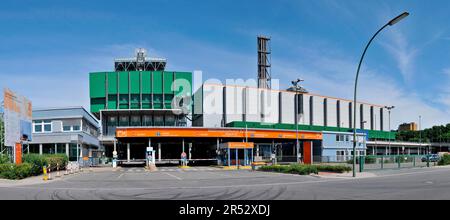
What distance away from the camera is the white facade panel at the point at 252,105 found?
3332 inches

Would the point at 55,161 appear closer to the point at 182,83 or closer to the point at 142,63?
the point at 182,83

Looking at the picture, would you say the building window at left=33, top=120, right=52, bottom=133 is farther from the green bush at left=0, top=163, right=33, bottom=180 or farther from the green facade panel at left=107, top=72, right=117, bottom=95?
the green bush at left=0, top=163, right=33, bottom=180

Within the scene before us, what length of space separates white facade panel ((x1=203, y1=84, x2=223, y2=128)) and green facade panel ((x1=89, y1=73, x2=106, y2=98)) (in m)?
19.9

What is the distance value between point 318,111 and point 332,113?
6284 mm

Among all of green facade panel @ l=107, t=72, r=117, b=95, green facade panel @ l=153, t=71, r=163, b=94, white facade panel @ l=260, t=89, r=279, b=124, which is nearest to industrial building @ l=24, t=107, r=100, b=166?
green facade panel @ l=107, t=72, r=117, b=95

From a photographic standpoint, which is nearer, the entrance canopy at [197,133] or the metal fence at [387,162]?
the metal fence at [387,162]

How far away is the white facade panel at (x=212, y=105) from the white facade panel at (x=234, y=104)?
1590 millimetres

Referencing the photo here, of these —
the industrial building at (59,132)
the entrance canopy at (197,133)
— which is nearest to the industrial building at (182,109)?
the entrance canopy at (197,133)

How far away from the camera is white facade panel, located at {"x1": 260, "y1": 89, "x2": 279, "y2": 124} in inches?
3460

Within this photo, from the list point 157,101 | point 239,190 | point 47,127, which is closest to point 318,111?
point 157,101

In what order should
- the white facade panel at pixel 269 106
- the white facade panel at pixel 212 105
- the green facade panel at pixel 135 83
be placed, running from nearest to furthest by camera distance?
the green facade panel at pixel 135 83 → the white facade panel at pixel 212 105 → the white facade panel at pixel 269 106

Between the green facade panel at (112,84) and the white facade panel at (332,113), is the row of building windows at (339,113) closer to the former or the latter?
the white facade panel at (332,113)

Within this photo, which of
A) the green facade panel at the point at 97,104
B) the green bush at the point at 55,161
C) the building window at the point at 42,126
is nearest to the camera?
the green bush at the point at 55,161
